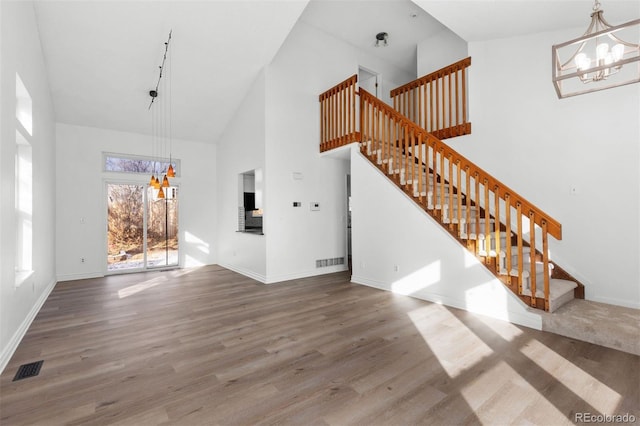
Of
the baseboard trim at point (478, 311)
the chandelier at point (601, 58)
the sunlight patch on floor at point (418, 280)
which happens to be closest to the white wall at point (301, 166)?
the baseboard trim at point (478, 311)

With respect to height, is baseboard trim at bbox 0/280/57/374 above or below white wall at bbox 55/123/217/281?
below

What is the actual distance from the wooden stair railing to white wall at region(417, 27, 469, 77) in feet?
2.27

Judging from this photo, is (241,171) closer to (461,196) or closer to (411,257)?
(411,257)

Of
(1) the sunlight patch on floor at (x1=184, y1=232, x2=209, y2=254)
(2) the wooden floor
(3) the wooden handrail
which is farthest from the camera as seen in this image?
(1) the sunlight patch on floor at (x1=184, y1=232, x2=209, y2=254)

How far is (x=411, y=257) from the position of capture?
14.6ft

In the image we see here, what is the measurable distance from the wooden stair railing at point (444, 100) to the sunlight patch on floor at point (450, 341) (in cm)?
309

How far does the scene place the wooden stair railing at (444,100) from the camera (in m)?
5.13

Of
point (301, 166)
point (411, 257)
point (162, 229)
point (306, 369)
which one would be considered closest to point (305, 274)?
point (301, 166)

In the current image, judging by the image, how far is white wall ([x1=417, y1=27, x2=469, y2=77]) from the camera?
594 cm

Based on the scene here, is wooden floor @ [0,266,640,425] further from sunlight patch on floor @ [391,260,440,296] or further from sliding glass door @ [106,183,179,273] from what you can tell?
sliding glass door @ [106,183,179,273]

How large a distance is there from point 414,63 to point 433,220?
17.1ft

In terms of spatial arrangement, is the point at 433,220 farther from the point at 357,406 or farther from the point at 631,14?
→ the point at 631,14

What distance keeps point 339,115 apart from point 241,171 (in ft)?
7.66

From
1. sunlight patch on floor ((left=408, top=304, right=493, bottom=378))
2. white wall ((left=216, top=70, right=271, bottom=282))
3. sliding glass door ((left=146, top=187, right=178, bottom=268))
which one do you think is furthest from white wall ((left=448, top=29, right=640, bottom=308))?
sliding glass door ((left=146, top=187, right=178, bottom=268))
